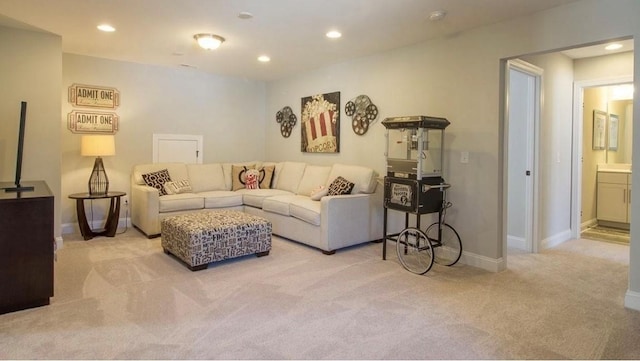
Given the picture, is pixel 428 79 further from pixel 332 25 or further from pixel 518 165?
pixel 518 165

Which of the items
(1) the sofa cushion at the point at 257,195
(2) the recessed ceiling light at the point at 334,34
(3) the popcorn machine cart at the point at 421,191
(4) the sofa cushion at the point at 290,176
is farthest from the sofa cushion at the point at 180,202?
(2) the recessed ceiling light at the point at 334,34

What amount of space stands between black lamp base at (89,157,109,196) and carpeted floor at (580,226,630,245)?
639cm

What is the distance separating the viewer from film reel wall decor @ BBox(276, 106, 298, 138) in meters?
6.20

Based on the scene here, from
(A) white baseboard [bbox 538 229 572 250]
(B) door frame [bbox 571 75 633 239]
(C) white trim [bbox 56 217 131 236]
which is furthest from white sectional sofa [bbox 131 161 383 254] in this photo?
(B) door frame [bbox 571 75 633 239]

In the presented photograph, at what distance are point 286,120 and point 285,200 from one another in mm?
1978

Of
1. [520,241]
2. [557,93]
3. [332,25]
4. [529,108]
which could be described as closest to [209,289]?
[332,25]

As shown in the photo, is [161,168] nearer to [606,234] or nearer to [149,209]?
[149,209]

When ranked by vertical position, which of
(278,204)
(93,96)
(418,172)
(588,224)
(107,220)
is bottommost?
(588,224)

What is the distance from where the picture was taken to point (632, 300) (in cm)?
275

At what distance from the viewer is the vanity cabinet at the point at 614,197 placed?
5.52 m

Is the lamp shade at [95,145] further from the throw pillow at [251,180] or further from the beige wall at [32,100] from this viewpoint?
the throw pillow at [251,180]

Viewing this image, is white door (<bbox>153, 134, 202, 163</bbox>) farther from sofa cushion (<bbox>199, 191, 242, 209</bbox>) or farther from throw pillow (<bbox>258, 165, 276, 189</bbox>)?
throw pillow (<bbox>258, 165, 276, 189</bbox>)

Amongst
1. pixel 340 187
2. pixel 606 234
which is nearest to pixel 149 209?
pixel 340 187

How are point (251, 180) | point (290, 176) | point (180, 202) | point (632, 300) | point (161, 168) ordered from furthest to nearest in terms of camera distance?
point (251, 180)
point (290, 176)
point (161, 168)
point (180, 202)
point (632, 300)
